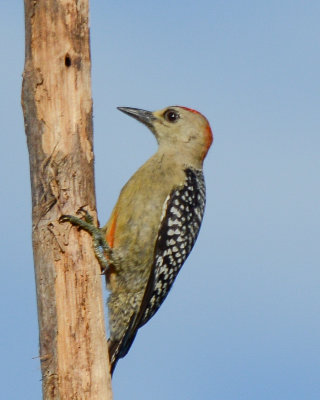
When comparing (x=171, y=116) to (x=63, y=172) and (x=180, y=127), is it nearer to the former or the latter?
(x=180, y=127)

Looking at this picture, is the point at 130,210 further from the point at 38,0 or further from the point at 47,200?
the point at 38,0

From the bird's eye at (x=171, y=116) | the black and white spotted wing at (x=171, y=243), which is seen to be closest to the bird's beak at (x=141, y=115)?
the bird's eye at (x=171, y=116)

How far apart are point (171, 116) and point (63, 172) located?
88.6 inches

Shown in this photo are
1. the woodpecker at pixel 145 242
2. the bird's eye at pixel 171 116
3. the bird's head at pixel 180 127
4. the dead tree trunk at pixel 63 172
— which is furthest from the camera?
the bird's eye at pixel 171 116

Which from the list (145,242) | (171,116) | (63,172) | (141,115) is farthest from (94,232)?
(171,116)

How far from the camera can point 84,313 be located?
15.6ft

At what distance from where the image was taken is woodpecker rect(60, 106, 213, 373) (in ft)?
19.5

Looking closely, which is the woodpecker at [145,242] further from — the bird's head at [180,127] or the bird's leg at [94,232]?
the bird's head at [180,127]

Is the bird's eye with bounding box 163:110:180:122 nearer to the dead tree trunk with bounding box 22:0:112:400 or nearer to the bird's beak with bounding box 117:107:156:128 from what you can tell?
the bird's beak with bounding box 117:107:156:128

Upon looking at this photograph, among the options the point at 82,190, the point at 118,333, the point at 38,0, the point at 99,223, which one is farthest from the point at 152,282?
the point at 38,0

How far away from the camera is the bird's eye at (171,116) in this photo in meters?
6.85

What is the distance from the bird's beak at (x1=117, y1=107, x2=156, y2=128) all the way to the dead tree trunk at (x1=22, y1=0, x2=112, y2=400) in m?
1.78

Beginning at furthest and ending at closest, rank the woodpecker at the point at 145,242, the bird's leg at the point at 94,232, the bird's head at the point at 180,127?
the bird's head at the point at 180,127, the woodpecker at the point at 145,242, the bird's leg at the point at 94,232

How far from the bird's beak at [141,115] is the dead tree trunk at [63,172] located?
178 centimetres
